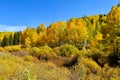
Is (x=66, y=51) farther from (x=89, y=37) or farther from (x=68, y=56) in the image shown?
(x=89, y=37)

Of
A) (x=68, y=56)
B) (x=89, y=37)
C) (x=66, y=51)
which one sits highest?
(x=89, y=37)

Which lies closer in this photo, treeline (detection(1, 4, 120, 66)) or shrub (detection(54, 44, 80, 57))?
treeline (detection(1, 4, 120, 66))

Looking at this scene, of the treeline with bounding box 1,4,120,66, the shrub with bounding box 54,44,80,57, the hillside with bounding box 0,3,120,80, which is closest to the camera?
the hillside with bounding box 0,3,120,80

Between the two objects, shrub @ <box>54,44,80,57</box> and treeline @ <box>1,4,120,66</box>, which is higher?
treeline @ <box>1,4,120,66</box>

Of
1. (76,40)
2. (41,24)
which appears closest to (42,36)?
(76,40)

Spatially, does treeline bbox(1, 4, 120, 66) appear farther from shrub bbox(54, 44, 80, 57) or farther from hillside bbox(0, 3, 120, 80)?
shrub bbox(54, 44, 80, 57)

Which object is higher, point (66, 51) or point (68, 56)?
point (66, 51)

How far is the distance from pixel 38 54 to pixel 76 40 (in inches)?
1440

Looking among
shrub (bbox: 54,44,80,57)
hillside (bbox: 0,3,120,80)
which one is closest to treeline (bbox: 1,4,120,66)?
hillside (bbox: 0,3,120,80)

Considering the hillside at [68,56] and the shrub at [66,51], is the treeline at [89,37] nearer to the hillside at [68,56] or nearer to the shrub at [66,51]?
the hillside at [68,56]

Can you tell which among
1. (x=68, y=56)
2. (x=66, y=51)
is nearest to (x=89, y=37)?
(x=66, y=51)

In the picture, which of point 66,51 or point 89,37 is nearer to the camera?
point 66,51

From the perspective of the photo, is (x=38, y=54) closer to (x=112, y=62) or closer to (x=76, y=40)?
(x=112, y=62)

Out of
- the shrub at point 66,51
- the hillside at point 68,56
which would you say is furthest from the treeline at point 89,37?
the shrub at point 66,51
